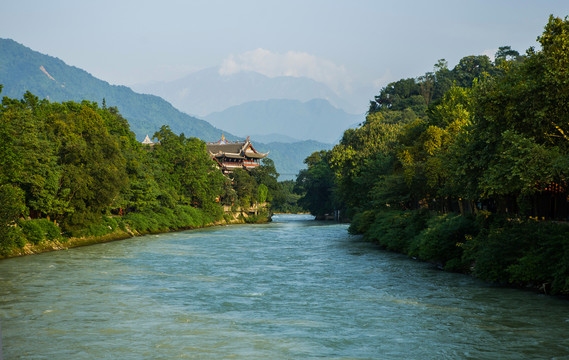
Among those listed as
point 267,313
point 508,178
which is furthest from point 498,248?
point 267,313

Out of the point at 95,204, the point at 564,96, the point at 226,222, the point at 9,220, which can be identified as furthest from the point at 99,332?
the point at 226,222

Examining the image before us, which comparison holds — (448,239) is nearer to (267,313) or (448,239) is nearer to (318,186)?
(267,313)

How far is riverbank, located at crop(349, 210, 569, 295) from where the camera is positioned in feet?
57.0

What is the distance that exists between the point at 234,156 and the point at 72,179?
2519 inches

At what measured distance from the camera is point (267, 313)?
16.2m

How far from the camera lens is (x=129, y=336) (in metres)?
13.4

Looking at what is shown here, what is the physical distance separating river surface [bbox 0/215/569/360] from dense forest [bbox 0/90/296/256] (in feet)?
18.7

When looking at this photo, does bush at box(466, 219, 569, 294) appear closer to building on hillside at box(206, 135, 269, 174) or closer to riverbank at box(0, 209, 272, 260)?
riverbank at box(0, 209, 272, 260)

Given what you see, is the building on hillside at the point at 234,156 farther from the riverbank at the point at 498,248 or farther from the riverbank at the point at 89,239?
the riverbank at the point at 498,248

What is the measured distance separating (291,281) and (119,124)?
1283 inches

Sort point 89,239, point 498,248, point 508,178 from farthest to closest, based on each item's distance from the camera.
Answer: point 89,239
point 498,248
point 508,178

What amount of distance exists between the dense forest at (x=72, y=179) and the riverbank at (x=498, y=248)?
21187 millimetres

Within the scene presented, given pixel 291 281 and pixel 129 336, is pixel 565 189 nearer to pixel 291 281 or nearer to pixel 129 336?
pixel 291 281

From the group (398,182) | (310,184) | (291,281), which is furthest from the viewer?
(310,184)
